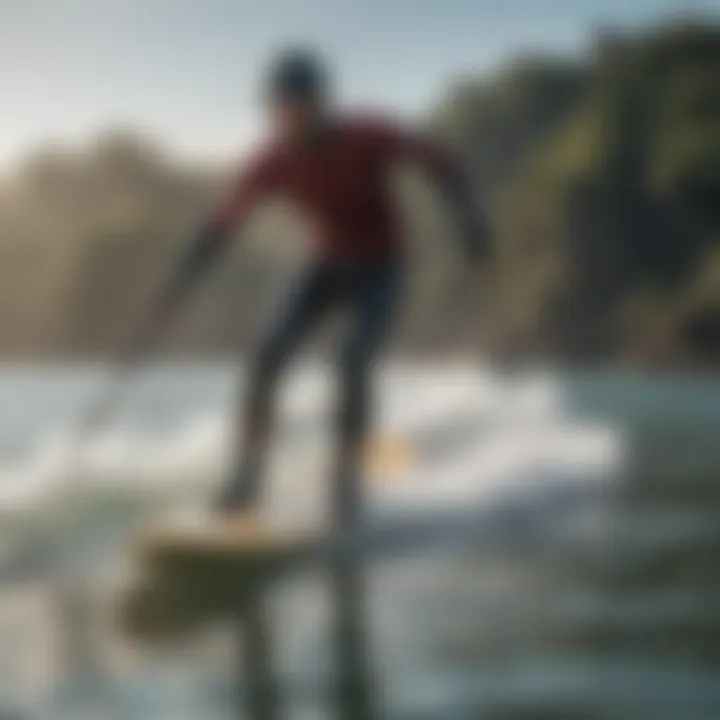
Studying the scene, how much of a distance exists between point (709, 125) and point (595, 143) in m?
0.12

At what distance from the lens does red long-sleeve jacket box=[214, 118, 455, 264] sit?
1292 millimetres

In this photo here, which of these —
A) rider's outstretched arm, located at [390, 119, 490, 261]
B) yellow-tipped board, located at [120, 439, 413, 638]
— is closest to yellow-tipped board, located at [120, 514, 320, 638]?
yellow-tipped board, located at [120, 439, 413, 638]

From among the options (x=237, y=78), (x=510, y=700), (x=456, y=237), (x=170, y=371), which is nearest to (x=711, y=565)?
(x=510, y=700)

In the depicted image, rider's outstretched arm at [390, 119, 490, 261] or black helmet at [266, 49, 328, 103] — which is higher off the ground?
black helmet at [266, 49, 328, 103]

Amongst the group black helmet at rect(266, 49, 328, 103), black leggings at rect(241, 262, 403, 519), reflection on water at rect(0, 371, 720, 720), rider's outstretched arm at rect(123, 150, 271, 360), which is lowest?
reflection on water at rect(0, 371, 720, 720)

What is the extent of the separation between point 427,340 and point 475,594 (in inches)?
9.7

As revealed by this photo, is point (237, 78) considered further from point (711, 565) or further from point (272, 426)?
point (711, 565)

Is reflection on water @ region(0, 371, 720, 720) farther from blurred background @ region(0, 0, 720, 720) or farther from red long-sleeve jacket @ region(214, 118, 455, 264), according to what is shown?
red long-sleeve jacket @ region(214, 118, 455, 264)

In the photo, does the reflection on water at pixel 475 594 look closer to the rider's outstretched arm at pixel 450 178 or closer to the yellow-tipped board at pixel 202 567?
the yellow-tipped board at pixel 202 567

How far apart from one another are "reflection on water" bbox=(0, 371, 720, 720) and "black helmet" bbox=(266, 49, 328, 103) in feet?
0.92

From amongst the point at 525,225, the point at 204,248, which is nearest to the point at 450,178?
the point at 525,225

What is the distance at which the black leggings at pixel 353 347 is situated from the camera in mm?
1288

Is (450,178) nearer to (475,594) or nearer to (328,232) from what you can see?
(328,232)

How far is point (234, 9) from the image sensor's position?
1.33 meters
